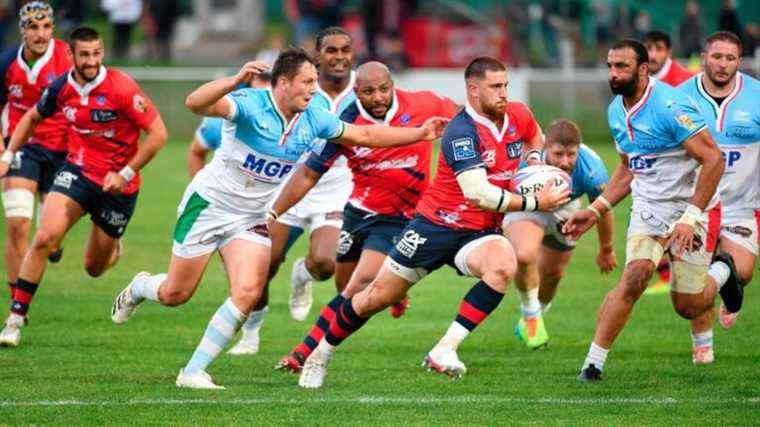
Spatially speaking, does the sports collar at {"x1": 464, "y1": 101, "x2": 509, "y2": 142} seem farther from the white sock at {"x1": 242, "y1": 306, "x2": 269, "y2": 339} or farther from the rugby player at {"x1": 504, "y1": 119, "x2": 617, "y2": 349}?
the white sock at {"x1": 242, "y1": 306, "x2": 269, "y2": 339}

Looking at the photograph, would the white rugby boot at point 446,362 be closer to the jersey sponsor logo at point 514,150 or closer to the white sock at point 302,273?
the jersey sponsor logo at point 514,150

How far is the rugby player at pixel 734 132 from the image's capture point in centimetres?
1134

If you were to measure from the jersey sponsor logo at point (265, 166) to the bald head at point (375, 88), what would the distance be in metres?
1.00

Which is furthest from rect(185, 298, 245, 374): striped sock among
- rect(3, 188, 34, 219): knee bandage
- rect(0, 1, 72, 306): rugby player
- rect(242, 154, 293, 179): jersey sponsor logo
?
rect(3, 188, 34, 219): knee bandage

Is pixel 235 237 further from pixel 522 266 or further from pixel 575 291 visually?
pixel 575 291

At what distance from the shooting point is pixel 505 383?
1056 centimetres

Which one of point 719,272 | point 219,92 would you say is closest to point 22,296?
point 219,92

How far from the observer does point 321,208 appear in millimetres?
13031

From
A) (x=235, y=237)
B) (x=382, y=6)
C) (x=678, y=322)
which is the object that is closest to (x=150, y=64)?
(x=382, y=6)

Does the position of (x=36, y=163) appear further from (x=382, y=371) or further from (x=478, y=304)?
(x=478, y=304)

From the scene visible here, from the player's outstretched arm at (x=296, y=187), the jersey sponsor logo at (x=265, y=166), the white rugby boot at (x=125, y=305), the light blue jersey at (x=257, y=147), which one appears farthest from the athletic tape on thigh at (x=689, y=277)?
the white rugby boot at (x=125, y=305)

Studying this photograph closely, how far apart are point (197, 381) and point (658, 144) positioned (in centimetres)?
365

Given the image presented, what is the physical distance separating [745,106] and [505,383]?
296cm

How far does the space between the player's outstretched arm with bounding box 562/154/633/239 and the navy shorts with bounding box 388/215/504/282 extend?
615 millimetres
